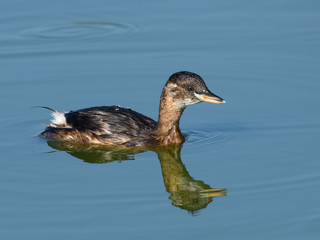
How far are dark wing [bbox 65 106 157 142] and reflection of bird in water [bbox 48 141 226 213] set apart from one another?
0.22m

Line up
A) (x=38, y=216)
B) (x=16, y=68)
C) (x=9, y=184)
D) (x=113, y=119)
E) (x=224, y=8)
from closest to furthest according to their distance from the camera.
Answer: (x=38, y=216)
(x=9, y=184)
(x=113, y=119)
(x=16, y=68)
(x=224, y=8)

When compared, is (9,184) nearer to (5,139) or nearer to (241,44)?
(5,139)

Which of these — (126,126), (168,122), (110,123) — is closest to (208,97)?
(168,122)

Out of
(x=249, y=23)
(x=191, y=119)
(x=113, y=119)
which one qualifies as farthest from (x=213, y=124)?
(x=249, y=23)

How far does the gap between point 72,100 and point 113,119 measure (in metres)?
A: 1.46

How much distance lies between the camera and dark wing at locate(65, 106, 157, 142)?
12.1 meters

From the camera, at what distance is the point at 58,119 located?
40.9 feet

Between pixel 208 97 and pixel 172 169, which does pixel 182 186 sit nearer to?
pixel 172 169

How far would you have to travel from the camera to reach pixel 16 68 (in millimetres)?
14516

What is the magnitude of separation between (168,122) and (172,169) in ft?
2.93

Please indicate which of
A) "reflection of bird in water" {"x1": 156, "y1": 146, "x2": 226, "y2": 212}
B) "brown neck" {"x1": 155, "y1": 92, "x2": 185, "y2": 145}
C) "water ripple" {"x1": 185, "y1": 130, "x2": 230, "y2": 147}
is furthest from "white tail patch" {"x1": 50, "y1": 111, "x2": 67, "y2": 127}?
"water ripple" {"x1": 185, "y1": 130, "x2": 230, "y2": 147}

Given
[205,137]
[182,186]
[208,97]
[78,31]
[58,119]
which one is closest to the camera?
[182,186]

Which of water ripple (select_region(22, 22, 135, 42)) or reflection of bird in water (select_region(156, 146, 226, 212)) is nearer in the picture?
reflection of bird in water (select_region(156, 146, 226, 212))

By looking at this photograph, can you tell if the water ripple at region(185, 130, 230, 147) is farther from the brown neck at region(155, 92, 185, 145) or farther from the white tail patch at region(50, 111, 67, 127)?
the white tail patch at region(50, 111, 67, 127)
